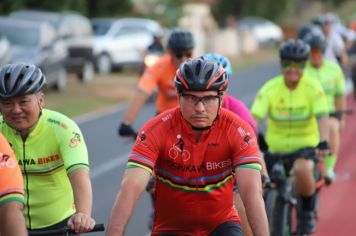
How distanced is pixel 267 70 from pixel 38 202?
35280 mm

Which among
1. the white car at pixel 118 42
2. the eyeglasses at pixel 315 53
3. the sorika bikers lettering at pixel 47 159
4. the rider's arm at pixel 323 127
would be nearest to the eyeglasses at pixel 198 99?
the sorika bikers lettering at pixel 47 159

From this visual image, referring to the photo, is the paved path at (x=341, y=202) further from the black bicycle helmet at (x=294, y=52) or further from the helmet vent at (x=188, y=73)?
the helmet vent at (x=188, y=73)

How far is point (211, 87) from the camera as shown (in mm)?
5734

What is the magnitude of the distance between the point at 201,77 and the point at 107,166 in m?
9.91

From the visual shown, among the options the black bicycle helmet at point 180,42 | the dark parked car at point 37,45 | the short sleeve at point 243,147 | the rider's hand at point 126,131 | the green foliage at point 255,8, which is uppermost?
the black bicycle helmet at point 180,42

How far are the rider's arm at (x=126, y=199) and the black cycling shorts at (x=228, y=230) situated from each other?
0.63 metres

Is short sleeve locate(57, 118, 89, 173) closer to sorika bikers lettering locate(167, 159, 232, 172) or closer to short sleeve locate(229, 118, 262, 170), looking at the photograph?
sorika bikers lettering locate(167, 159, 232, 172)

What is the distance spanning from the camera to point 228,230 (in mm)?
5895

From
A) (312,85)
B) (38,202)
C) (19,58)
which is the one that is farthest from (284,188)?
(19,58)

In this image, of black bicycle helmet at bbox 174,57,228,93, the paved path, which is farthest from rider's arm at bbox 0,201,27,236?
the paved path

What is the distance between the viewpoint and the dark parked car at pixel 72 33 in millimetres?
29031

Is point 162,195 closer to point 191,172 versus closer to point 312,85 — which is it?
point 191,172

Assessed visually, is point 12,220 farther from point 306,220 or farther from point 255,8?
point 255,8

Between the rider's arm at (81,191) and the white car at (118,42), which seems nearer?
the rider's arm at (81,191)
